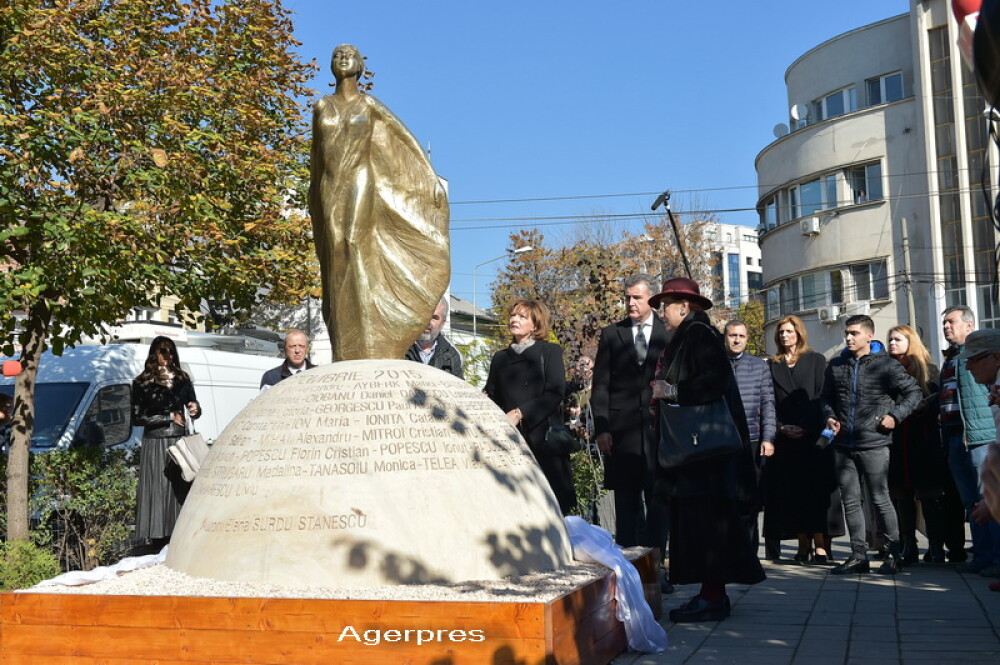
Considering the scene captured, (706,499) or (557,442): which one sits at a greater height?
(557,442)

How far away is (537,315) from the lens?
787cm

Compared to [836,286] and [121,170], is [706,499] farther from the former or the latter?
[836,286]

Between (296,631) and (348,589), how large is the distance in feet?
1.65

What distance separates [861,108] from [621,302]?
15669 millimetres

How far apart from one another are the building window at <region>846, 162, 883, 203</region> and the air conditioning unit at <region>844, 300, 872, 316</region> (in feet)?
9.81

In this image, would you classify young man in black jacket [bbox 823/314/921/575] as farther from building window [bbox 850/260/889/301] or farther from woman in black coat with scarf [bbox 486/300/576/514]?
building window [bbox 850/260/889/301]

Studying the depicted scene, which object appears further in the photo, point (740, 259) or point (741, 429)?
point (740, 259)

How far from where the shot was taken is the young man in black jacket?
8.36m

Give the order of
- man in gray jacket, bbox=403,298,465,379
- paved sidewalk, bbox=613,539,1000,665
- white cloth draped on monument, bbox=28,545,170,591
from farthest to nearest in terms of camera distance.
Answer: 1. man in gray jacket, bbox=403,298,465,379
2. white cloth draped on monument, bbox=28,545,170,591
3. paved sidewalk, bbox=613,539,1000,665

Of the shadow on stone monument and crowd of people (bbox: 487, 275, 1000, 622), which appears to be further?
crowd of people (bbox: 487, 275, 1000, 622)

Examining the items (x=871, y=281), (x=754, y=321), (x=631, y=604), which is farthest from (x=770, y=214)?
(x=631, y=604)

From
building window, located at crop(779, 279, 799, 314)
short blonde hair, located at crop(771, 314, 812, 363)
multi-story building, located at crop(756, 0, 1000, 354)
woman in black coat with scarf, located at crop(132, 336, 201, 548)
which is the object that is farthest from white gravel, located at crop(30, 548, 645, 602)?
building window, located at crop(779, 279, 799, 314)

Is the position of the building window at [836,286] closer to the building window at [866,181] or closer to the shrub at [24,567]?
the building window at [866,181]

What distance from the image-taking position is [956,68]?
90.8 feet
